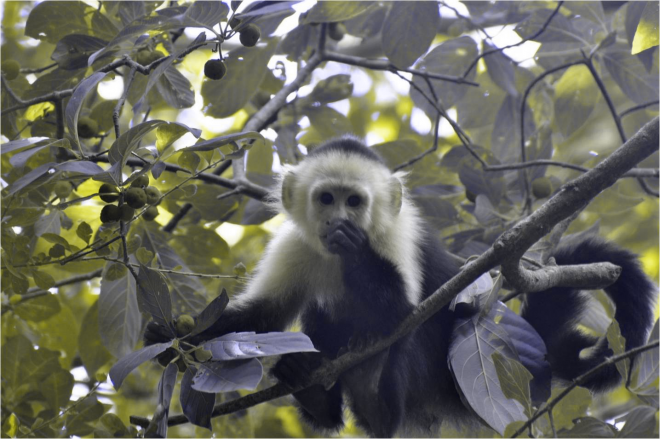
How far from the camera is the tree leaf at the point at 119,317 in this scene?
3.50 meters

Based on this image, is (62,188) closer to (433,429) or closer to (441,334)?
(441,334)

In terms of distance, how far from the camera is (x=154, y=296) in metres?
2.34

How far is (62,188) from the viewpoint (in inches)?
115

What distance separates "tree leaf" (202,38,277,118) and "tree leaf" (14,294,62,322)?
1.47 metres

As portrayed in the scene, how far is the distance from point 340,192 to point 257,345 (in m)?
1.59

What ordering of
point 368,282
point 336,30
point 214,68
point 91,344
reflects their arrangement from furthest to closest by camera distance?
point 336,30, point 91,344, point 368,282, point 214,68

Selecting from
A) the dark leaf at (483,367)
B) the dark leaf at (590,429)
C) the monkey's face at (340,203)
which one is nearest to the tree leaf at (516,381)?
the dark leaf at (483,367)

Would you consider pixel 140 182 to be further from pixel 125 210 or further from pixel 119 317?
pixel 119 317

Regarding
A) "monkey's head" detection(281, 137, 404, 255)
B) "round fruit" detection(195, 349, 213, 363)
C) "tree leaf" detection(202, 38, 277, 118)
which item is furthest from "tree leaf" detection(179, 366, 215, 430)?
"tree leaf" detection(202, 38, 277, 118)

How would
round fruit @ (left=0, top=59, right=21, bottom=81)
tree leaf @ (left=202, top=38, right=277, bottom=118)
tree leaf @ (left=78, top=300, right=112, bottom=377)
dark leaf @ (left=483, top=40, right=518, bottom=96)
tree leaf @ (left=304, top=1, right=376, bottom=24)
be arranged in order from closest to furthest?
round fruit @ (left=0, top=59, right=21, bottom=81) < tree leaf @ (left=304, top=1, right=376, bottom=24) < tree leaf @ (left=78, top=300, right=112, bottom=377) < tree leaf @ (left=202, top=38, right=277, bottom=118) < dark leaf @ (left=483, top=40, right=518, bottom=96)

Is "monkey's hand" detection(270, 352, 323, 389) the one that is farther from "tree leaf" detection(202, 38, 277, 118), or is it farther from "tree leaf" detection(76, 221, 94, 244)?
"tree leaf" detection(202, 38, 277, 118)

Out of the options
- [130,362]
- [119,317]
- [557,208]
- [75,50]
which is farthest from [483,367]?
[75,50]

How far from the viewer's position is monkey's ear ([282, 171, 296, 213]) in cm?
394

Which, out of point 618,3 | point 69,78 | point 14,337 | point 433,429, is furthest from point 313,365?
point 618,3
